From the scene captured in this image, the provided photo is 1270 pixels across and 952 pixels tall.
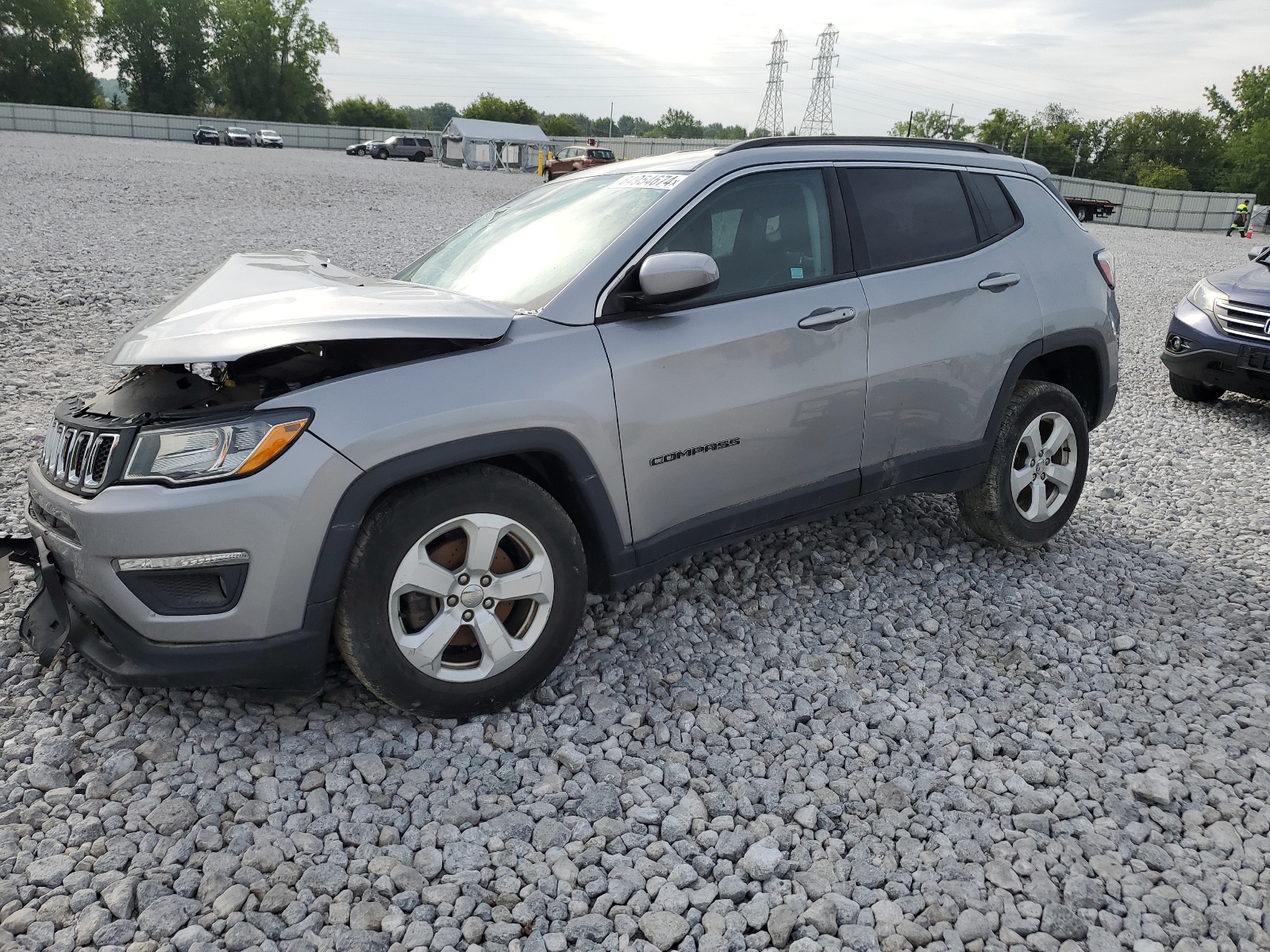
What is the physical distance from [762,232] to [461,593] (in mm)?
1836

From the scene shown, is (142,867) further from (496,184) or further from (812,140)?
(496,184)

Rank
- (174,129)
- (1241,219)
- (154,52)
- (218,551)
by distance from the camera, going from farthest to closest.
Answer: (154,52)
(174,129)
(1241,219)
(218,551)

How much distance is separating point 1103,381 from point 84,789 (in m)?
4.77

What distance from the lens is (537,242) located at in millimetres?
3689

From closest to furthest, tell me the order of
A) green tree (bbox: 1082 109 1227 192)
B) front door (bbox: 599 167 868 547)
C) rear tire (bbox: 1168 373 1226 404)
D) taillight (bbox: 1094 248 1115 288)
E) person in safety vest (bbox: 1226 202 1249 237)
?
front door (bbox: 599 167 868 547) → taillight (bbox: 1094 248 1115 288) → rear tire (bbox: 1168 373 1226 404) → person in safety vest (bbox: 1226 202 1249 237) → green tree (bbox: 1082 109 1227 192)

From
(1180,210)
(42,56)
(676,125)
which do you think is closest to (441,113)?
(676,125)

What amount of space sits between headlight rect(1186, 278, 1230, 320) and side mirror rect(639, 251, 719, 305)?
6.74m

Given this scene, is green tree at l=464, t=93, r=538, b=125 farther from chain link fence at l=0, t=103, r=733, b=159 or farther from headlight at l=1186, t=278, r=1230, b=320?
headlight at l=1186, t=278, r=1230, b=320

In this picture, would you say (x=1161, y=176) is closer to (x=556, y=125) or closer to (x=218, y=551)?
(x=556, y=125)

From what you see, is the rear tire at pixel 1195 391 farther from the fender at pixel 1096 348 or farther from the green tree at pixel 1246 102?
the green tree at pixel 1246 102

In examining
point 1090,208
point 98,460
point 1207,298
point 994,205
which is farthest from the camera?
point 1090,208

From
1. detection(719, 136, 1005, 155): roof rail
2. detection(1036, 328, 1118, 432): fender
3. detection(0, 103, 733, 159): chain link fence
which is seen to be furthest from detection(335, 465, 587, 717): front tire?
detection(0, 103, 733, 159): chain link fence

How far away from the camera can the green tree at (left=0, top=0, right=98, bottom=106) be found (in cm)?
7119

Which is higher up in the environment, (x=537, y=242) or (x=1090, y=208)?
(x=1090, y=208)
